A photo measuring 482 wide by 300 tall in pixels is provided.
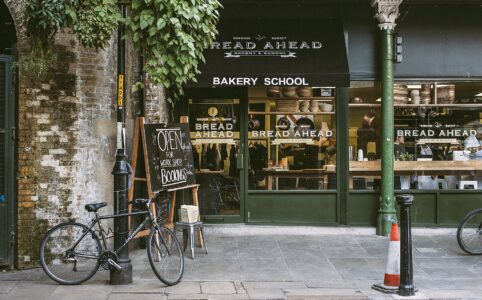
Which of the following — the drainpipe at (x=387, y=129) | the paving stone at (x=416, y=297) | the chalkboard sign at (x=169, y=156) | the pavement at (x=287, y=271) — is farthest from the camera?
the drainpipe at (x=387, y=129)

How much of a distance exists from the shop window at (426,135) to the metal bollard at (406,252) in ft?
13.0

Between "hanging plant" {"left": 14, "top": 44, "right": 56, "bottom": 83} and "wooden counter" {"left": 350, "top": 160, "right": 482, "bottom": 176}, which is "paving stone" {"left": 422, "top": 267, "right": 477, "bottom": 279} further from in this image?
"hanging plant" {"left": 14, "top": 44, "right": 56, "bottom": 83}

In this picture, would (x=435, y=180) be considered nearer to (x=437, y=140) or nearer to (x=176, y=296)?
(x=437, y=140)

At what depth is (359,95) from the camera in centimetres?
1072

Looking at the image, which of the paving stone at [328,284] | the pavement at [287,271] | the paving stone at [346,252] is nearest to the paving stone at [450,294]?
the pavement at [287,271]

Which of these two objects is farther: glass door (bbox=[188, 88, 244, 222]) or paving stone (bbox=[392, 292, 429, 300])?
glass door (bbox=[188, 88, 244, 222])

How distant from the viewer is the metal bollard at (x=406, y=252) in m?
6.69

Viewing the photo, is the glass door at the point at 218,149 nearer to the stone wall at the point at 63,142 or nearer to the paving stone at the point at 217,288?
the stone wall at the point at 63,142

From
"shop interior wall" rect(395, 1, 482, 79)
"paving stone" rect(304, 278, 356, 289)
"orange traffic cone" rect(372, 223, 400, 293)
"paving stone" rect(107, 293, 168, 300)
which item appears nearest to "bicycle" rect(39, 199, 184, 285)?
"paving stone" rect(107, 293, 168, 300)

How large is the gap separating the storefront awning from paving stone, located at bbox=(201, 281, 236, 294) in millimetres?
3827

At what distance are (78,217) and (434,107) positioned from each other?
6985 mm

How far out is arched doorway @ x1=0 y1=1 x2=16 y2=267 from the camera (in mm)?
8016

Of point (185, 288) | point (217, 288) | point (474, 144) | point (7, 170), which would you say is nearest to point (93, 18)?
point (7, 170)

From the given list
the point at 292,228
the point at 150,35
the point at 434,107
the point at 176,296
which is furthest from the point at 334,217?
the point at 150,35
